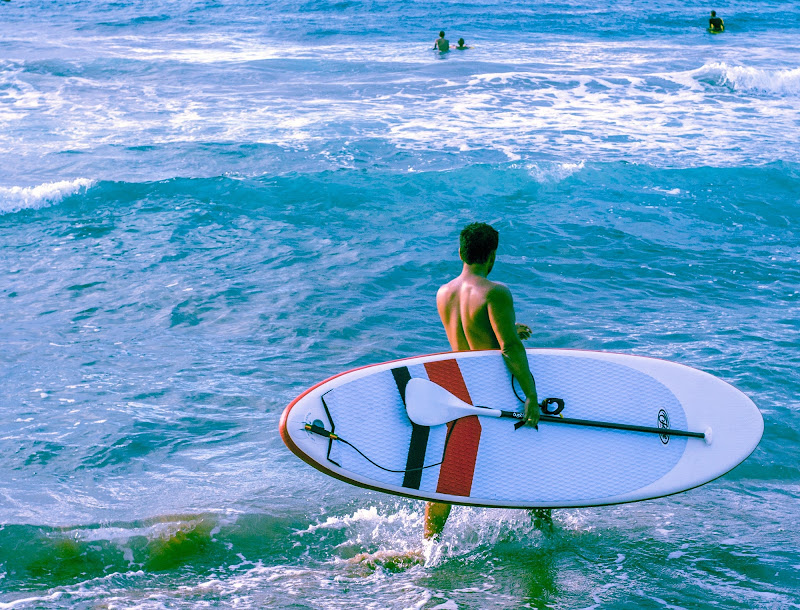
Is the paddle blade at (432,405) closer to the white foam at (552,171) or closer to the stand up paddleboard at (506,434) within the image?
the stand up paddleboard at (506,434)

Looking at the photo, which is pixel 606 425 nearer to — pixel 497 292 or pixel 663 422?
pixel 663 422

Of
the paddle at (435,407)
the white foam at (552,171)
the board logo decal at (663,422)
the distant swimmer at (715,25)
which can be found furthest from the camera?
the distant swimmer at (715,25)

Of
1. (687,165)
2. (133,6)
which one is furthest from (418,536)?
(133,6)

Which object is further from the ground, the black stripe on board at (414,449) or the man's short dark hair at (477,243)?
the man's short dark hair at (477,243)

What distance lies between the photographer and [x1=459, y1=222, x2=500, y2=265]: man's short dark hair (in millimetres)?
3930

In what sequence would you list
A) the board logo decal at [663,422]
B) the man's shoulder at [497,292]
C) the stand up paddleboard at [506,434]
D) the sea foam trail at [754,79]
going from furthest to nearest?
the sea foam trail at [754,79], the board logo decal at [663,422], the stand up paddleboard at [506,434], the man's shoulder at [497,292]

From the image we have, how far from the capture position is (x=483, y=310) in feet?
13.1

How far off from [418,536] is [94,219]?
8.18m

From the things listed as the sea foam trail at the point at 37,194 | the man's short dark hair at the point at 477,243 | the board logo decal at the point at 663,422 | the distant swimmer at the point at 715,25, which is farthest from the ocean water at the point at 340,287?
the distant swimmer at the point at 715,25

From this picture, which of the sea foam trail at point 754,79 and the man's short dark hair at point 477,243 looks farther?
the sea foam trail at point 754,79

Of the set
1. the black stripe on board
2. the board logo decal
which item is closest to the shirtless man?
the black stripe on board

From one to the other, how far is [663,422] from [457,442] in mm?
1269

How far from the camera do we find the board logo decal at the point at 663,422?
431 cm

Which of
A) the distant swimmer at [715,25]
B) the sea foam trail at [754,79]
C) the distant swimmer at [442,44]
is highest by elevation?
the distant swimmer at [715,25]
